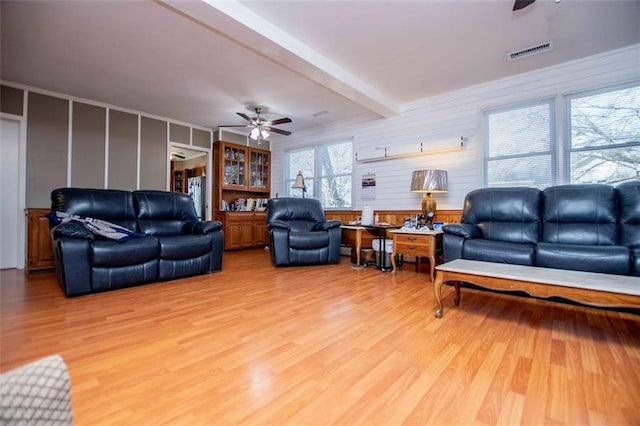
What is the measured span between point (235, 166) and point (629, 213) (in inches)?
239

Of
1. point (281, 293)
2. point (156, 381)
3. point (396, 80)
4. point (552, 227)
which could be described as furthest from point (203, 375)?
point (396, 80)

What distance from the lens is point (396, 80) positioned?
4.06 metres

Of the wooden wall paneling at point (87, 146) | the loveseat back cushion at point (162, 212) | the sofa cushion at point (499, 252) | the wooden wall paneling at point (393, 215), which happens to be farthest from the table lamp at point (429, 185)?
the wooden wall paneling at point (87, 146)

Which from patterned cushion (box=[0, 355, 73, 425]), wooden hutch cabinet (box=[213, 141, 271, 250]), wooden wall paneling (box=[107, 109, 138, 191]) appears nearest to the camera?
patterned cushion (box=[0, 355, 73, 425])

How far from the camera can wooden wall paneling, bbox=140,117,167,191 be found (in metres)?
5.31

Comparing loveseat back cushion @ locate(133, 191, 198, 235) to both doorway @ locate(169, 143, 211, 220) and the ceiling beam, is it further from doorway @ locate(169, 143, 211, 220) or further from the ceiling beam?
the ceiling beam

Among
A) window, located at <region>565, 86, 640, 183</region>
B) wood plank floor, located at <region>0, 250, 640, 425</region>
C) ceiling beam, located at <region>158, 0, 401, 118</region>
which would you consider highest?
ceiling beam, located at <region>158, 0, 401, 118</region>

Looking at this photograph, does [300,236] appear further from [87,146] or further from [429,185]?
[87,146]

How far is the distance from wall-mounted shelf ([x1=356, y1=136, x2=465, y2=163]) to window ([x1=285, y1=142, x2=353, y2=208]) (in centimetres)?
43

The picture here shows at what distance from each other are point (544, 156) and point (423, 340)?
10.5 ft

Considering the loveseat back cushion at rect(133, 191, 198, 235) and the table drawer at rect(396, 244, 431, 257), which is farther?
the loveseat back cushion at rect(133, 191, 198, 235)

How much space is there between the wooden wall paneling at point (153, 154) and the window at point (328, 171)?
2.58 metres

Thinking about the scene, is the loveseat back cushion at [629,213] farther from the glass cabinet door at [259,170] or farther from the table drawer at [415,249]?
the glass cabinet door at [259,170]

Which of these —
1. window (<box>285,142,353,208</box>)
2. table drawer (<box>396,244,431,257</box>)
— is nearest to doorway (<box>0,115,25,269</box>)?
window (<box>285,142,353,208</box>)
